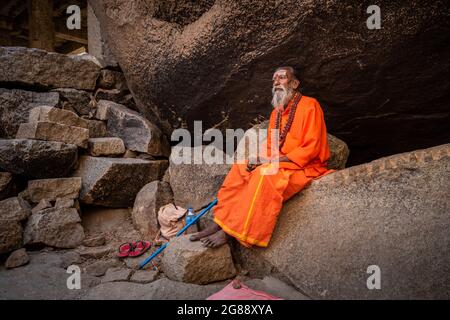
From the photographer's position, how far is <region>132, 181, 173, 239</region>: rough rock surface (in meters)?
3.93

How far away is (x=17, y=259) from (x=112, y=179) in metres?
1.47

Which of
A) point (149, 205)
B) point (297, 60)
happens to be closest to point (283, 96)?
point (297, 60)

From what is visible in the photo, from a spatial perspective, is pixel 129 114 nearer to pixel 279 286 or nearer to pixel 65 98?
pixel 65 98

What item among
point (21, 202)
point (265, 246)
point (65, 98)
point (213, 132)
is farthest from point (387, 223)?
point (65, 98)

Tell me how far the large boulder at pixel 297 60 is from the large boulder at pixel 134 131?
12.4 inches

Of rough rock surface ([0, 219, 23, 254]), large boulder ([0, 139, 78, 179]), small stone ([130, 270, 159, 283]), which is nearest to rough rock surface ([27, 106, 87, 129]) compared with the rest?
large boulder ([0, 139, 78, 179])

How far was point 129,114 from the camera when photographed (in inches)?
195

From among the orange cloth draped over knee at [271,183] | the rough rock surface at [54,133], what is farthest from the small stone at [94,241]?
the orange cloth draped over knee at [271,183]

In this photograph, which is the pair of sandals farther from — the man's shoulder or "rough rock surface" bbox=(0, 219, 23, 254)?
the man's shoulder

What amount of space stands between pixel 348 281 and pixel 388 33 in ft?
8.72

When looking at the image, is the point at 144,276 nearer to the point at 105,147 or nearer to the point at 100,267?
the point at 100,267

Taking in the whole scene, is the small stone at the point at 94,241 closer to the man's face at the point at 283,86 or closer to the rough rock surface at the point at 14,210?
the rough rock surface at the point at 14,210

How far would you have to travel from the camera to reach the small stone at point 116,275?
2.94 m

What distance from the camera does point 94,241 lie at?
12.0ft
